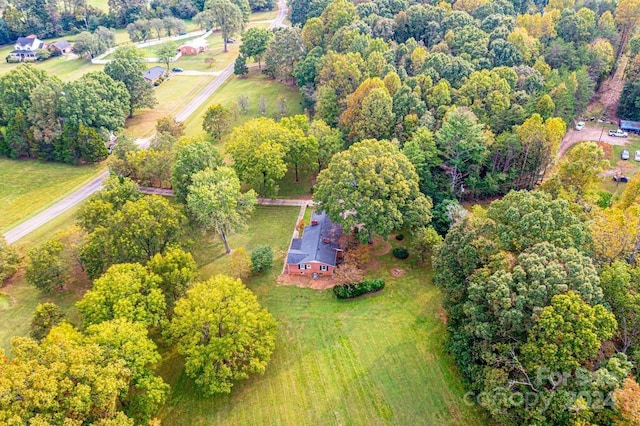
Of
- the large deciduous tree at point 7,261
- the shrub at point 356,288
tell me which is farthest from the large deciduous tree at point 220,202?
the large deciduous tree at point 7,261

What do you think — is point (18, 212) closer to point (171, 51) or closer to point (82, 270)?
point (82, 270)

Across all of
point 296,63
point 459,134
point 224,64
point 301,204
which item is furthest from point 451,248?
point 224,64

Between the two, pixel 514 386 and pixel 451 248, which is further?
pixel 451 248

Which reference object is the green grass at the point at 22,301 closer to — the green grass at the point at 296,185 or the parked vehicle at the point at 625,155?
the green grass at the point at 296,185

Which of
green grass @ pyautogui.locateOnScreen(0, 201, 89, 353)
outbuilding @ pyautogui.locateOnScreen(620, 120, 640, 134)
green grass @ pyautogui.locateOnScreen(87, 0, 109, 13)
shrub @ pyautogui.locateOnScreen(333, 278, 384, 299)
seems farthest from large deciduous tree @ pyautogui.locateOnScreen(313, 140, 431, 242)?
green grass @ pyautogui.locateOnScreen(87, 0, 109, 13)

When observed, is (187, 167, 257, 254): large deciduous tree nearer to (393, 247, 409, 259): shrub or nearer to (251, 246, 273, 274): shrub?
(251, 246, 273, 274): shrub

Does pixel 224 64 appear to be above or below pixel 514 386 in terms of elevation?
above

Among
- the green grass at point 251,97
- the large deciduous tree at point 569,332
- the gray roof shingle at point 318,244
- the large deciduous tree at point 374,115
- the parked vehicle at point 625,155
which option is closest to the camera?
the large deciduous tree at point 569,332
